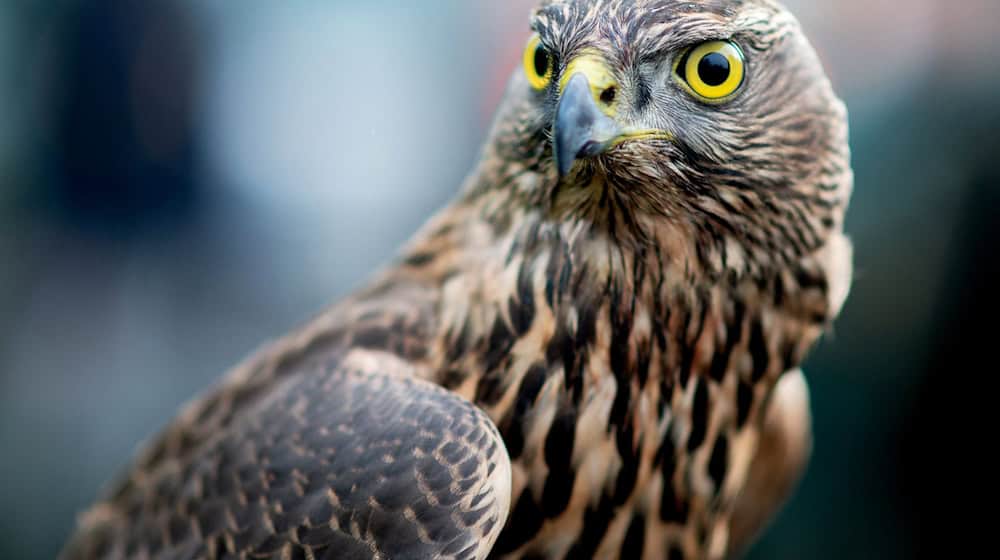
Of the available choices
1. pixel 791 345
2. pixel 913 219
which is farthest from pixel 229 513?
pixel 913 219

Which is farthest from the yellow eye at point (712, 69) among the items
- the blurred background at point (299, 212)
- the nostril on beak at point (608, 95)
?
the blurred background at point (299, 212)

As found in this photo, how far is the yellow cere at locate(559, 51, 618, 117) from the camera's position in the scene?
1.06 meters

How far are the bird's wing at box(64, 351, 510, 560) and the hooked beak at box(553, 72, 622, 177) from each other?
Answer: 17.5 inches

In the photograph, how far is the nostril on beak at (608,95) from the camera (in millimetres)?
1069

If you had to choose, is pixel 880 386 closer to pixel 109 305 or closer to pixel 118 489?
pixel 118 489

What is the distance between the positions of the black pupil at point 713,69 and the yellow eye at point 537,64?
0.21m

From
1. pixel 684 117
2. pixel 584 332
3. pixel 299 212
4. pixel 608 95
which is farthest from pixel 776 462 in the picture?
pixel 299 212

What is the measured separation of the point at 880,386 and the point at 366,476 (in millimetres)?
1992

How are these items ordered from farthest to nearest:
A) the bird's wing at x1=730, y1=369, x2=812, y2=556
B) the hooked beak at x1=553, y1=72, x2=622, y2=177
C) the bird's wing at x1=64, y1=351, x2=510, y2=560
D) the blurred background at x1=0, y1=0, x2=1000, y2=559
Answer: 1. the blurred background at x1=0, y1=0, x2=1000, y2=559
2. the bird's wing at x1=730, y1=369, x2=812, y2=556
3. the bird's wing at x1=64, y1=351, x2=510, y2=560
4. the hooked beak at x1=553, y1=72, x2=622, y2=177

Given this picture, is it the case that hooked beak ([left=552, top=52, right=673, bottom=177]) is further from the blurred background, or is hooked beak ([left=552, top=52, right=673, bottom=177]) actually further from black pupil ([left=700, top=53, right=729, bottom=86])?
the blurred background

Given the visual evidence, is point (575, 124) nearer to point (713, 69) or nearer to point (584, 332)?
point (713, 69)

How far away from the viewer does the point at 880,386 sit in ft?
8.58

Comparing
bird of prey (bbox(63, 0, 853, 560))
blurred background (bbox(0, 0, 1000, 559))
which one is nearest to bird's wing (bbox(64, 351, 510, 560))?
bird of prey (bbox(63, 0, 853, 560))

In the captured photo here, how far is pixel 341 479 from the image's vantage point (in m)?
1.27
